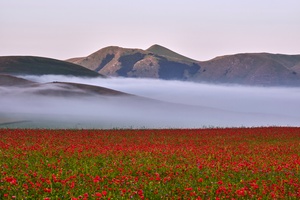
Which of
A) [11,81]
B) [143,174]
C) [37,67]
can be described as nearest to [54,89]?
[11,81]

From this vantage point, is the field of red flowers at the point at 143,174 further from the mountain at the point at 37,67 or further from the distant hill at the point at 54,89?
the mountain at the point at 37,67

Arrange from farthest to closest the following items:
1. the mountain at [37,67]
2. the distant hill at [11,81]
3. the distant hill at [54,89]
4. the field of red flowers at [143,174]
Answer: the mountain at [37,67] < the distant hill at [11,81] < the distant hill at [54,89] < the field of red flowers at [143,174]

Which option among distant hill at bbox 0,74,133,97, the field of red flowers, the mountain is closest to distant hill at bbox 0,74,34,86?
distant hill at bbox 0,74,133,97

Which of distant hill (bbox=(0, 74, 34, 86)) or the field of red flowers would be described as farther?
distant hill (bbox=(0, 74, 34, 86))

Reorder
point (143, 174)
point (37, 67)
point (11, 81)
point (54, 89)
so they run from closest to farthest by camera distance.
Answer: point (143, 174), point (54, 89), point (11, 81), point (37, 67)

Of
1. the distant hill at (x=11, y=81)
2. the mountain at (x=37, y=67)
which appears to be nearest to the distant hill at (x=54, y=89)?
the distant hill at (x=11, y=81)

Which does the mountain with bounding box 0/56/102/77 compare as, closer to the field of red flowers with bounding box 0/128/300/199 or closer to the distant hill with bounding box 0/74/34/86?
the distant hill with bounding box 0/74/34/86

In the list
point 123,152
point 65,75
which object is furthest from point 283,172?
point 65,75

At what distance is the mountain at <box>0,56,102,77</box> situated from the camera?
547 feet

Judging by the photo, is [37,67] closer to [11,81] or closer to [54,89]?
[11,81]

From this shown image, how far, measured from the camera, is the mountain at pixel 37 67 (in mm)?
166800

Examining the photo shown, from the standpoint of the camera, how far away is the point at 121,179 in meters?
13.0

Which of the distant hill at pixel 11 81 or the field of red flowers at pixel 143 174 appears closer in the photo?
the field of red flowers at pixel 143 174

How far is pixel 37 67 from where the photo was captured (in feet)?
593
